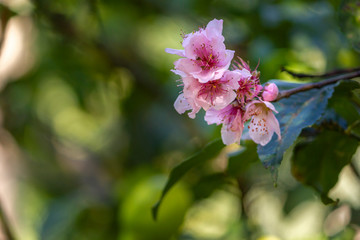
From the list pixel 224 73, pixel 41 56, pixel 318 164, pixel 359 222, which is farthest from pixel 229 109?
pixel 41 56

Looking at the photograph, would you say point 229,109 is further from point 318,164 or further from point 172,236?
point 172,236

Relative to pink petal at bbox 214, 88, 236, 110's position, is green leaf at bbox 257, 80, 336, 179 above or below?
below

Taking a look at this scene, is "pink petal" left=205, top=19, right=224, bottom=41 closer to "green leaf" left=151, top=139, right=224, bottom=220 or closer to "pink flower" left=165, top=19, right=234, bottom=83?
"pink flower" left=165, top=19, right=234, bottom=83

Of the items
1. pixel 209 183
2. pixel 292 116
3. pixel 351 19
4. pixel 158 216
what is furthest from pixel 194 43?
pixel 158 216

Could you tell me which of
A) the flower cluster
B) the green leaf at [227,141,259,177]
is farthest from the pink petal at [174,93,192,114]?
the green leaf at [227,141,259,177]

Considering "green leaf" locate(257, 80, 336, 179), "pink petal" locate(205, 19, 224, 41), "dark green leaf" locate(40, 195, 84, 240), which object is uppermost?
"pink petal" locate(205, 19, 224, 41)

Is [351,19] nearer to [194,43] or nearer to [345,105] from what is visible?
[345,105]
